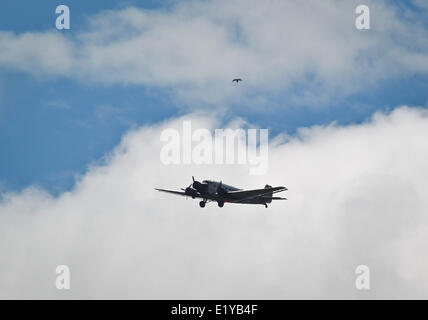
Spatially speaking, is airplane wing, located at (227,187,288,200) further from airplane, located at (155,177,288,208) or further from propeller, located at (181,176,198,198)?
propeller, located at (181,176,198,198)

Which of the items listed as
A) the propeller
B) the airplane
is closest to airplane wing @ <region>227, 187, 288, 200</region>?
the airplane

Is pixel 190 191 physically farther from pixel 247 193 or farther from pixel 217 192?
pixel 247 193

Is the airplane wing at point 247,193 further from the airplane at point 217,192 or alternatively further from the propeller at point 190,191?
the propeller at point 190,191

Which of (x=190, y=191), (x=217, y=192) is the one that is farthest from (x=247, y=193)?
(x=190, y=191)

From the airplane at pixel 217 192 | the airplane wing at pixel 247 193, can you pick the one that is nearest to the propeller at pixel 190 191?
the airplane at pixel 217 192
